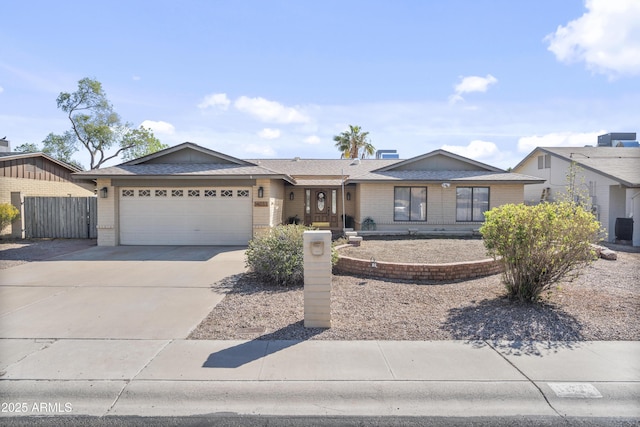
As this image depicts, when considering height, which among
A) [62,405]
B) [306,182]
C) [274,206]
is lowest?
[62,405]

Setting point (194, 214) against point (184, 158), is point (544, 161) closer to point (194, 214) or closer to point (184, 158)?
point (194, 214)

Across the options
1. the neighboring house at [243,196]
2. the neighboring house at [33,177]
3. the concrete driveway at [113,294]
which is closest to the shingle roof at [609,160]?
the neighboring house at [243,196]

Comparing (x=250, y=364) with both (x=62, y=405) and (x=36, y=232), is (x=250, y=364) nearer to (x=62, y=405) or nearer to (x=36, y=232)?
(x=62, y=405)

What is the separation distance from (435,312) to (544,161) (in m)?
19.6

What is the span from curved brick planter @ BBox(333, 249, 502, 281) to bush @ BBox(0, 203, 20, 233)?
15.1 metres

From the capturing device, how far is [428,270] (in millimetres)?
8531

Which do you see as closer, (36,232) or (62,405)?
(62,405)

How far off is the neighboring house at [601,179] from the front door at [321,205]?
10135mm

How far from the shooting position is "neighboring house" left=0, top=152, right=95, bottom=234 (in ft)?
56.6

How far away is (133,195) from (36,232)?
595 cm

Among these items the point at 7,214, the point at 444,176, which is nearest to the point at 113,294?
the point at 7,214

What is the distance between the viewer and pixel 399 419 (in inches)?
142

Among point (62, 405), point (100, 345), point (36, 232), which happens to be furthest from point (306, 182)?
point (62, 405)

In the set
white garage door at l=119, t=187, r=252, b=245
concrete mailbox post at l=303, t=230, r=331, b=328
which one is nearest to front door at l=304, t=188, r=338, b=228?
white garage door at l=119, t=187, r=252, b=245
